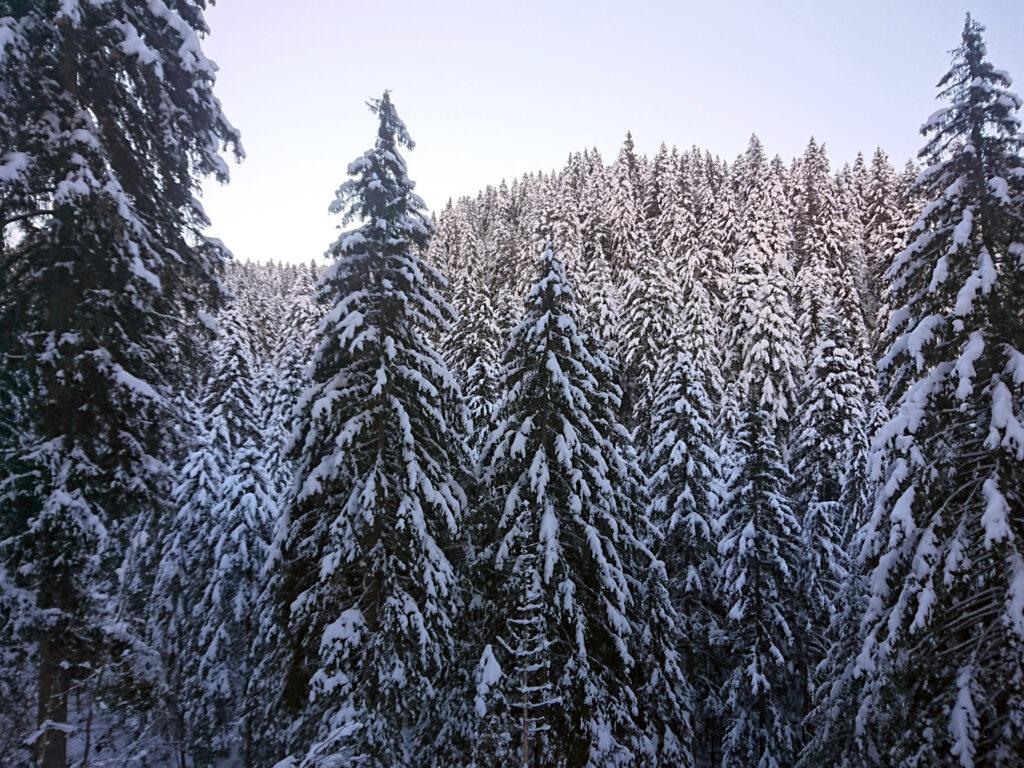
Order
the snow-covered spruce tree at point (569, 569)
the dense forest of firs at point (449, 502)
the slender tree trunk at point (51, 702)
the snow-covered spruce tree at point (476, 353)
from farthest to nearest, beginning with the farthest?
the snow-covered spruce tree at point (476, 353) < the snow-covered spruce tree at point (569, 569) < the dense forest of firs at point (449, 502) < the slender tree trunk at point (51, 702)

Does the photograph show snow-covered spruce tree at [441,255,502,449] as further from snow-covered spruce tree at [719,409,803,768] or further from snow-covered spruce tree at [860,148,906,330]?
snow-covered spruce tree at [860,148,906,330]

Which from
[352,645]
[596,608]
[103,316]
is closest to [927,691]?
[596,608]

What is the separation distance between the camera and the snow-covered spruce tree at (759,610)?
62.5ft

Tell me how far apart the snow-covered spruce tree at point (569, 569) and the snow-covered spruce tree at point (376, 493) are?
1295mm

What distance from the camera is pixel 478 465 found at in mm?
15578

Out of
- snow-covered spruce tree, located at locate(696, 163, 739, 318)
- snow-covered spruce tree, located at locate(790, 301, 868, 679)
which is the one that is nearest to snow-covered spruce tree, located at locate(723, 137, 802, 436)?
snow-covered spruce tree, located at locate(696, 163, 739, 318)

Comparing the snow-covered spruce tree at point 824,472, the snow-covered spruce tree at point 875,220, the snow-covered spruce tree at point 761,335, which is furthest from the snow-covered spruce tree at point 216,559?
the snow-covered spruce tree at point 875,220

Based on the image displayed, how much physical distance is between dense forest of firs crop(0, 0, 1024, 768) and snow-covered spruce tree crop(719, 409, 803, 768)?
135 millimetres

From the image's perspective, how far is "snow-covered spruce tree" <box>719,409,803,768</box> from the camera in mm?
19062

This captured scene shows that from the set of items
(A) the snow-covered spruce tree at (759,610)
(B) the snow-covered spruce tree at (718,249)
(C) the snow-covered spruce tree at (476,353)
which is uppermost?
(B) the snow-covered spruce tree at (718,249)

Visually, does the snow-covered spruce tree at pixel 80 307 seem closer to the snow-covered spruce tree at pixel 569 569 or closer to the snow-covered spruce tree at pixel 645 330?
the snow-covered spruce tree at pixel 569 569

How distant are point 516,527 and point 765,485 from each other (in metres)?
11.4

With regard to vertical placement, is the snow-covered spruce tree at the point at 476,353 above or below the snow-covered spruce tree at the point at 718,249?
below

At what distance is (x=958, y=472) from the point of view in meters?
9.76
